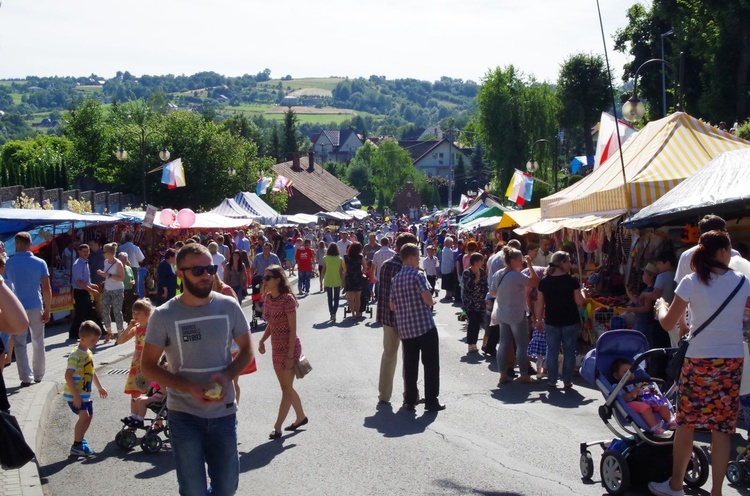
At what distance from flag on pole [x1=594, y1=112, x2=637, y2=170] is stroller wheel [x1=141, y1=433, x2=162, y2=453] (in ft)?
40.6

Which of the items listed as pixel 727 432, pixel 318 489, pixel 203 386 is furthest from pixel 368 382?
pixel 203 386

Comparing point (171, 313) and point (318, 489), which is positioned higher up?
point (171, 313)

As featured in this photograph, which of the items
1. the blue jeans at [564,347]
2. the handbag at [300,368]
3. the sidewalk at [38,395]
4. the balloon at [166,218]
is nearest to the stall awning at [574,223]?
the blue jeans at [564,347]

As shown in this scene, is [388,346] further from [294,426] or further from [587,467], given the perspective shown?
[587,467]

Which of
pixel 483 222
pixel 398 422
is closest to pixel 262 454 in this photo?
pixel 398 422

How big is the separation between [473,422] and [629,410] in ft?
9.08

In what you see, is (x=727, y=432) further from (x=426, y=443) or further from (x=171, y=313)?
(x=171, y=313)

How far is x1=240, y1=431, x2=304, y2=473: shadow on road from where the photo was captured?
7855mm

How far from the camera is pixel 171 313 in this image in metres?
5.07

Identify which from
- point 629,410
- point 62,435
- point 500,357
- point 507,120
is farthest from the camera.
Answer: point 507,120

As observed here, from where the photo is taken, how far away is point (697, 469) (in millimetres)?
6906

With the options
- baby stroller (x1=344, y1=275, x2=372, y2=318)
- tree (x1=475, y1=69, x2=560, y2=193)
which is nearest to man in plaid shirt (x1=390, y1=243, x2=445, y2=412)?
baby stroller (x1=344, y1=275, x2=372, y2=318)

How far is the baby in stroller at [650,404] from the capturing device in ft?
22.6

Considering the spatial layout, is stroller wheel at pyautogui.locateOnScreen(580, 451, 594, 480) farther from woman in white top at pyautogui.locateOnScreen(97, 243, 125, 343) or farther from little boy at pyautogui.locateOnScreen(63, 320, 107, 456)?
woman in white top at pyautogui.locateOnScreen(97, 243, 125, 343)
